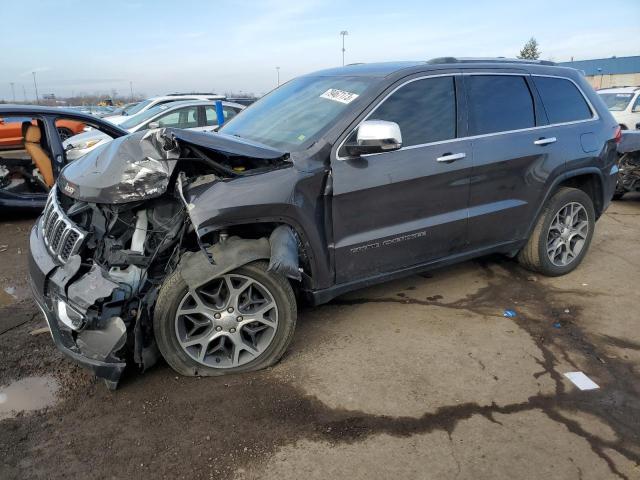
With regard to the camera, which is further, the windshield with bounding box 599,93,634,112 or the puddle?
the windshield with bounding box 599,93,634,112

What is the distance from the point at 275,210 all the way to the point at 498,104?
2176 millimetres

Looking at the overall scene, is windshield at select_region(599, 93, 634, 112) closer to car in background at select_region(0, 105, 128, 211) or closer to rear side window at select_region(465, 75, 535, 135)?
rear side window at select_region(465, 75, 535, 135)

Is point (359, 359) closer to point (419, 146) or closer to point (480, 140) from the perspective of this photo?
point (419, 146)

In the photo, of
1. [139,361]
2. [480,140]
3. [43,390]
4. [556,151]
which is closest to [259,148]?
[139,361]

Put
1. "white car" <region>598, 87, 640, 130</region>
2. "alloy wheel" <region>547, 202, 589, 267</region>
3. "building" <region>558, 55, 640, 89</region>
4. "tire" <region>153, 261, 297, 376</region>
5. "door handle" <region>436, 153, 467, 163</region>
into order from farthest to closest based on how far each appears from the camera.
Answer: "building" <region>558, 55, 640, 89</region> → "white car" <region>598, 87, 640, 130</region> → "alloy wheel" <region>547, 202, 589, 267</region> → "door handle" <region>436, 153, 467, 163</region> → "tire" <region>153, 261, 297, 376</region>

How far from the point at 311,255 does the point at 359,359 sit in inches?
31.3

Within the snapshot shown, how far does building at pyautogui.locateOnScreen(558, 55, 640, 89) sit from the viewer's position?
48.2m

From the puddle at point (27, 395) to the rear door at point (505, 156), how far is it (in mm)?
3153

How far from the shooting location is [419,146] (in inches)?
140

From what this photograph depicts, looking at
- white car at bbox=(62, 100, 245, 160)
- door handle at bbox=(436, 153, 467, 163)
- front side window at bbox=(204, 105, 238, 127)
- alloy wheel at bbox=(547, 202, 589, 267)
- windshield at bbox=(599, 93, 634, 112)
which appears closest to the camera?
door handle at bbox=(436, 153, 467, 163)

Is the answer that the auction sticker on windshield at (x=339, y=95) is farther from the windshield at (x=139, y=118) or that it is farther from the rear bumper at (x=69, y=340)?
the windshield at (x=139, y=118)

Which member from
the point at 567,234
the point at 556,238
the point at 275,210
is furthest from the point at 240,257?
the point at 567,234

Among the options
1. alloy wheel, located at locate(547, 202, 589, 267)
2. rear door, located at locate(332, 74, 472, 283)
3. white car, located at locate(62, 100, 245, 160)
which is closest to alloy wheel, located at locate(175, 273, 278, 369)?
rear door, located at locate(332, 74, 472, 283)

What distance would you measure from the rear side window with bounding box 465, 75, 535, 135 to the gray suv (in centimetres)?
1
